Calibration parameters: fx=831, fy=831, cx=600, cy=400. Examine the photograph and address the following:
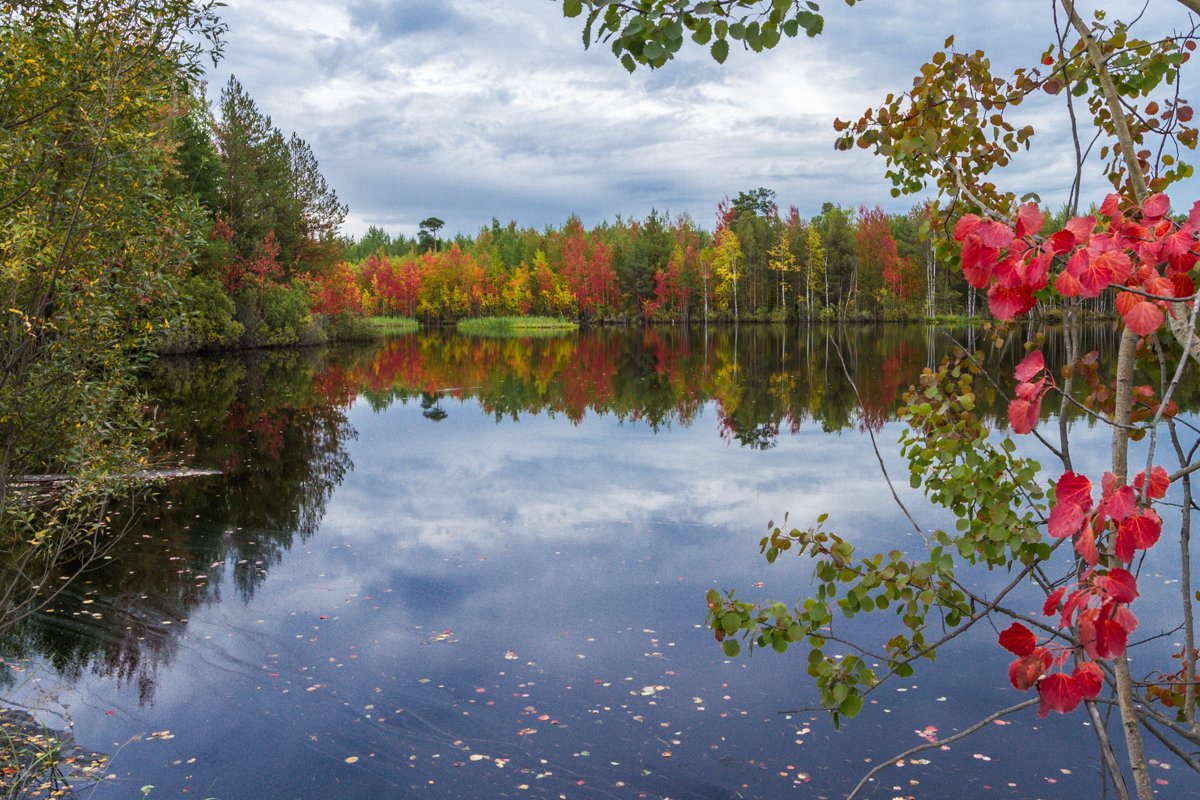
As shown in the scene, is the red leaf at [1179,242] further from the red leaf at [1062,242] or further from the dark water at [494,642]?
the dark water at [494,642]

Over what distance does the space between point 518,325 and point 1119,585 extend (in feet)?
242

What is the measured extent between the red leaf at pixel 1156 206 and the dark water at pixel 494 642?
3.86 ft

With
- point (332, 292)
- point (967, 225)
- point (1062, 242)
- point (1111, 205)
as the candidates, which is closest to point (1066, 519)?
point (1062, 242)

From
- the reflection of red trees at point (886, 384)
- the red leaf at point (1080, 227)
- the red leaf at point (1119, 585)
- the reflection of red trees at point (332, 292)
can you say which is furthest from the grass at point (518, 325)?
the red leaf at point (1119, 585)

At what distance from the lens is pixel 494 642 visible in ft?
21.9

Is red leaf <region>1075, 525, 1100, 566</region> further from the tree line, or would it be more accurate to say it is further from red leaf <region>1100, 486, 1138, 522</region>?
the tree line

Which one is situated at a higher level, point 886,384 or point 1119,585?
point 1119,585

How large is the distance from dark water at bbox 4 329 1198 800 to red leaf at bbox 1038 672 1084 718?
1.47 metres

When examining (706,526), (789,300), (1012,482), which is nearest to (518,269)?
(789,300)

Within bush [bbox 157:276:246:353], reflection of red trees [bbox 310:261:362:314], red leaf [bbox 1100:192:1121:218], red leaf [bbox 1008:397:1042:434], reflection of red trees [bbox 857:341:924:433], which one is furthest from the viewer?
reflection of red trees [bbox 310:261:362:314]

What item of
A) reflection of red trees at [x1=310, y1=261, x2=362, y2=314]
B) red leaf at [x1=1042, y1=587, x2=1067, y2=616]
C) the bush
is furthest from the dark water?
reflection of red trees at [x1=310, y1=261, x2=362, y2=314]

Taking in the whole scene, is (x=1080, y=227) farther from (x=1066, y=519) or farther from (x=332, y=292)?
(x=332, y=292)

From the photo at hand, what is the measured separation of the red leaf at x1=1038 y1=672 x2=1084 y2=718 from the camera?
1840 mm

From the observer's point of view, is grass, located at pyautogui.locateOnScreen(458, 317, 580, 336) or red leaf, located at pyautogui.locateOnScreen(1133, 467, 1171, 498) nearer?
red leaf, located at pyautogui.locateOnScreen(1133, 467, 1171, 498)
